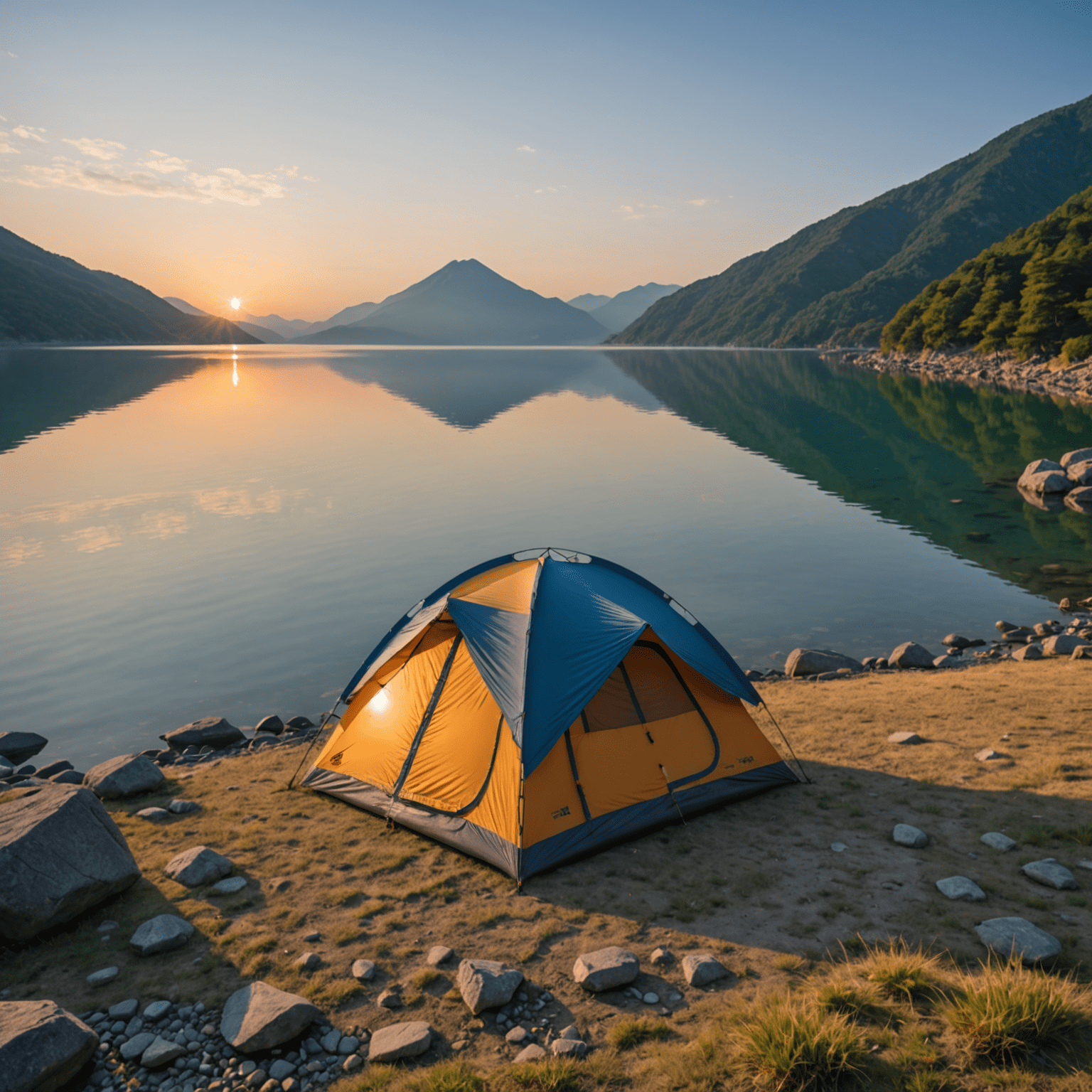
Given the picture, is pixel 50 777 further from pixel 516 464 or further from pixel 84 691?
pixel 516 464

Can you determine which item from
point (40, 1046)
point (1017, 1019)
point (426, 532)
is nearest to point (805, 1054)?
point (1017, 1019)

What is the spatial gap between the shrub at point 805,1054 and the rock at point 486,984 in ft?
6.16

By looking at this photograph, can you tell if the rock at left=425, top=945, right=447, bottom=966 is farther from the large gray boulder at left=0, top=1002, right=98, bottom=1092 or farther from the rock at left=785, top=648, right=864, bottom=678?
the rock at left=785, top=648, right=864, bottom=678

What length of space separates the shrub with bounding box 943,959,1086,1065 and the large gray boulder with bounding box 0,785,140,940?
746 centimetres

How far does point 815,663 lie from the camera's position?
1489cm

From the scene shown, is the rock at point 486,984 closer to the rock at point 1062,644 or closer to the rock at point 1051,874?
the rock at point 1051,874

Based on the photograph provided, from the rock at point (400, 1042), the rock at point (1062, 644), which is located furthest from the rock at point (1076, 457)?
the rock at point (400, 1042)

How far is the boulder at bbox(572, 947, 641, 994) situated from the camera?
589 centimetres

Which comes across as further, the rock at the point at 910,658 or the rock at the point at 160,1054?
the rock at the point at 910,658

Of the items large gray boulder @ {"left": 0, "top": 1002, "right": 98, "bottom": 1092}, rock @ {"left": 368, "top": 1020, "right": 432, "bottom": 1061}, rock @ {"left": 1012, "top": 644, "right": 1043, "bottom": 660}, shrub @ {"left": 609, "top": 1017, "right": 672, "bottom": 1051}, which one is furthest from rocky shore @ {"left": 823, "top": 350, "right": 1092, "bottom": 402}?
large gray boulder @ {"left": 0, "top": 1002, "right": 98, "bottom": 1092}

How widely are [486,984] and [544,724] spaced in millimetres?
2973

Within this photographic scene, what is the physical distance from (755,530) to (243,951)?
23.0 meters

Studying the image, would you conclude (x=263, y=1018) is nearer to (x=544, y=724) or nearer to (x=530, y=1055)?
(x=530, y=1055)

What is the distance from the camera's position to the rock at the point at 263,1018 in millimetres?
5305
